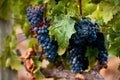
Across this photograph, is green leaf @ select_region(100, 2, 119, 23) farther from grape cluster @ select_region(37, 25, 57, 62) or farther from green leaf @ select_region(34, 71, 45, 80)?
green leaf @ select_region(34, 71, 45, 80)

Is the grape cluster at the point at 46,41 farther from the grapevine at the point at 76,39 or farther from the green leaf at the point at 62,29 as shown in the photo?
the green leaf at the point at 62,29

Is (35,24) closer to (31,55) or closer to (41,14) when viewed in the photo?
(41,14)

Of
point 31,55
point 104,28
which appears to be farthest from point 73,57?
point 31,55

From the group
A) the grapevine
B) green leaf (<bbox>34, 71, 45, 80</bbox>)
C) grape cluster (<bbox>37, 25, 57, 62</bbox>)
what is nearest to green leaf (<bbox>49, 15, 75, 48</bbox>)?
the grapevine

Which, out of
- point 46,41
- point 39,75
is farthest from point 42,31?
point 39,75

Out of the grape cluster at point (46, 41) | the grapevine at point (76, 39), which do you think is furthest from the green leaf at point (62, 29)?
the grape cluster at point (46, 41)

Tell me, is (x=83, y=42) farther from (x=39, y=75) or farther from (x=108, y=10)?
(x=39, y=75)

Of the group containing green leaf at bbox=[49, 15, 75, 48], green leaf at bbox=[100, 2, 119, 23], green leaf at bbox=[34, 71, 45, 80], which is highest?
green leaf at bbox=[34, 71, 45, 80]
